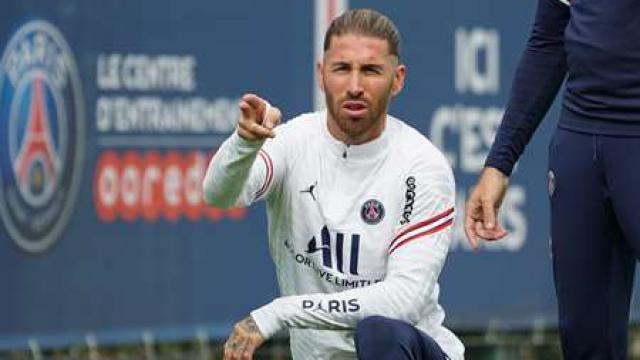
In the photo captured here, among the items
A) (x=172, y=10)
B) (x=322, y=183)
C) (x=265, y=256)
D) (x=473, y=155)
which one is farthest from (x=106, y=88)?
(x=322, y=183)

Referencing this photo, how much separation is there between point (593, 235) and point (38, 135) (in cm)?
444

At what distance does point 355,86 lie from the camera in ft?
22.4

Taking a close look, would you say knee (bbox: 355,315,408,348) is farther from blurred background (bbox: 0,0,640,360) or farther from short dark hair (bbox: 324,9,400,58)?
blurred background (bbox: 0,0,640,360)

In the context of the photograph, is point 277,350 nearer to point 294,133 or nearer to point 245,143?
point 294,133

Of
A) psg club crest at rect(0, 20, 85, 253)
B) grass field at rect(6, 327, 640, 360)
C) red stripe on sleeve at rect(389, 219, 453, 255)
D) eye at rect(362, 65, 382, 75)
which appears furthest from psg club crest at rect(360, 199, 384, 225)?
grass field at rect(6, 327, 640, 360)

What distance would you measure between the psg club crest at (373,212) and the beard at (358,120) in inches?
7.4

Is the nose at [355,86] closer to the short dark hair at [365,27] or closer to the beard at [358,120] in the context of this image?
the beard at [358,120]

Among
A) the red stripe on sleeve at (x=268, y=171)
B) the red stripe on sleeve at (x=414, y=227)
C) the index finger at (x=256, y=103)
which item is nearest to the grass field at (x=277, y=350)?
the red stripe on sleeve at (x=268, y=171)

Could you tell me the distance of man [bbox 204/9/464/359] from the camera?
22.0ft

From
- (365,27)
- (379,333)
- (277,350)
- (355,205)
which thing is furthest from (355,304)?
(277,350)

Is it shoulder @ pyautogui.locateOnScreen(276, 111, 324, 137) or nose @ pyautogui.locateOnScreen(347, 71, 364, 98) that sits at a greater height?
nose @ pyautogui.locateOnScreen(347, 71, 364, 98)

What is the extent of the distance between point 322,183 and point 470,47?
5507 millimetres

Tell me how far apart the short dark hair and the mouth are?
181 mm

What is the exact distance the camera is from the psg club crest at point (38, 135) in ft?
34.5
